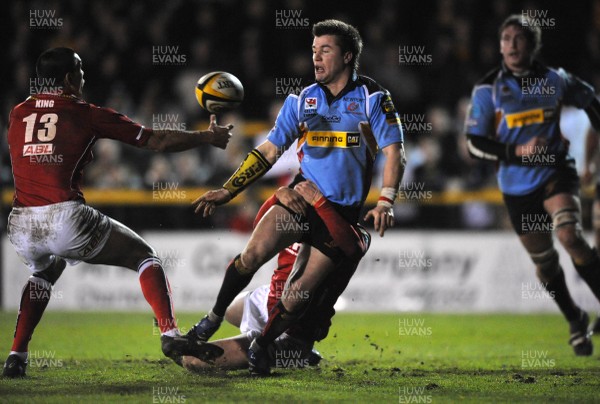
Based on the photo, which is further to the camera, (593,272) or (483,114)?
(483,114)

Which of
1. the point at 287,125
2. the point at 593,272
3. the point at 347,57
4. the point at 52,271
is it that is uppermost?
the point at 347,57

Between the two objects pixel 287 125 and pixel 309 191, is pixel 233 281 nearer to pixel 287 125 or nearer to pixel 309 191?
pixel 309 191

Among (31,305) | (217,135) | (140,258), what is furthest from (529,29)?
(31,305)

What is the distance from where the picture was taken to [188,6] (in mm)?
17344

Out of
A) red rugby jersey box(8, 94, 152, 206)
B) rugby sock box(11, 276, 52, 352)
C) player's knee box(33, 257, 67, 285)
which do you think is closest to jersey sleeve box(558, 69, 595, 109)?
red rugby jersey box(8, 94, 152, 206)

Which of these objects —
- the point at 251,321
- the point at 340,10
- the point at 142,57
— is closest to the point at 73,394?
the point at 251,321

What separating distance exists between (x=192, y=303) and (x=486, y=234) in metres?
4.65

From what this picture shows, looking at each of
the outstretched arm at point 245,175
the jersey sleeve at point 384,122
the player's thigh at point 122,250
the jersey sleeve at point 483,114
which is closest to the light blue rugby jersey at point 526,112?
the jersey sleeve at point 483,114

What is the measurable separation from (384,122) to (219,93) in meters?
1.38

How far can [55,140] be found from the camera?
6730 millimetres

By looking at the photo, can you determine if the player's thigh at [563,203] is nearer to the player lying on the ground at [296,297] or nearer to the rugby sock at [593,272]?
the rugby sock at [593,272]

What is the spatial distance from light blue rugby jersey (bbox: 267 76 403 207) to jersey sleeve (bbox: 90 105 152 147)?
106cm

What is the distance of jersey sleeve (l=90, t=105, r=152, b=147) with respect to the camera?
6832 mm

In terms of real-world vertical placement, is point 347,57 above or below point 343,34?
below
